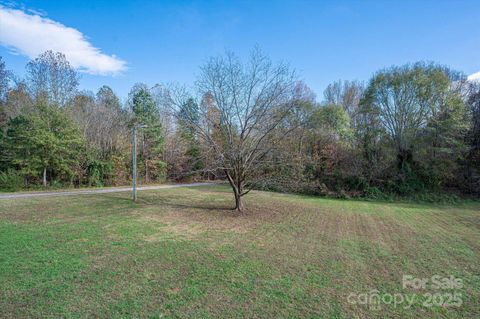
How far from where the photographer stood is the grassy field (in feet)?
9.40

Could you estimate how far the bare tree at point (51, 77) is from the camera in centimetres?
1472

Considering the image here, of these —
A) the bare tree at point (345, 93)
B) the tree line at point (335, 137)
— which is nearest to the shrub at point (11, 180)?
the tree line at point (335, 137)

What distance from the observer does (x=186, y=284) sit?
338cm

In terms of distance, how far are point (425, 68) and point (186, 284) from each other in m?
18.2

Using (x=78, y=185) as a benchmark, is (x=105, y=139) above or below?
above

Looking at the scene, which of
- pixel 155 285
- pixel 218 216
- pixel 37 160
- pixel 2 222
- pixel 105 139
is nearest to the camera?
pixel 155 285

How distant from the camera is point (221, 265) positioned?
4055mm

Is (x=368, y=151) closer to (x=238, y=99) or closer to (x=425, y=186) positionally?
(x=425, y=186)

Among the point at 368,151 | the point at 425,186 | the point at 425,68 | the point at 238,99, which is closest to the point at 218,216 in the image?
the point at 238,99

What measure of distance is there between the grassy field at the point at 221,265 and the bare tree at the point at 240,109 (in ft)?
7.34

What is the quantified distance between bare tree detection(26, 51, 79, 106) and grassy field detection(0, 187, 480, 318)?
10.6m

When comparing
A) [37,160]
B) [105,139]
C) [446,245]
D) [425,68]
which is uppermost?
[425,68]

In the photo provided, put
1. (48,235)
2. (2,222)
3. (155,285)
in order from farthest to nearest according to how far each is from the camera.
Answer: (2,222) → (48,235) → (155,285)

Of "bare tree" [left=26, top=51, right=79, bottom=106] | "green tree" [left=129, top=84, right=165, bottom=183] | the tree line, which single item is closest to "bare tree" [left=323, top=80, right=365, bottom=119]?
the tree line
